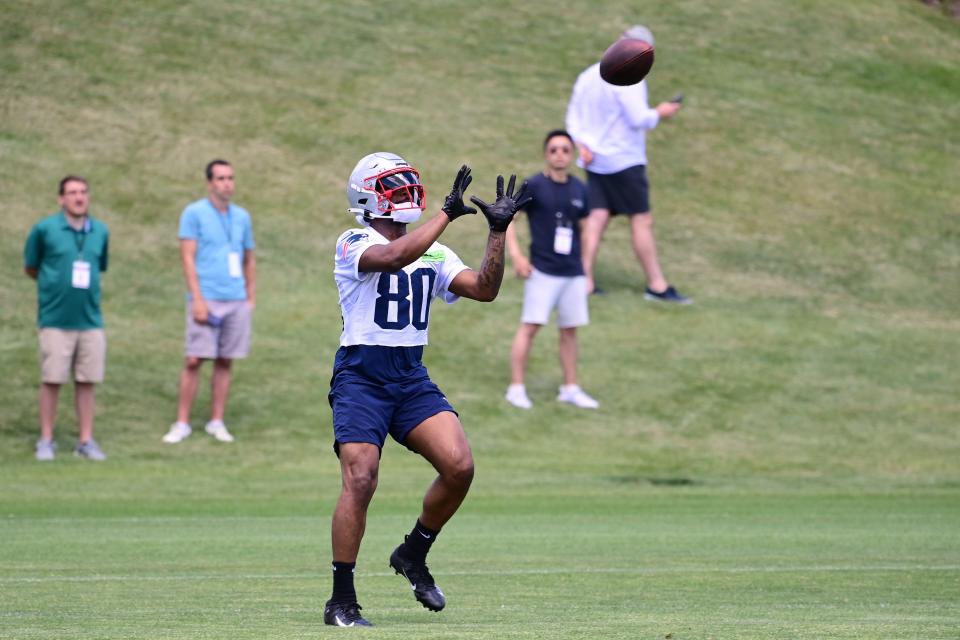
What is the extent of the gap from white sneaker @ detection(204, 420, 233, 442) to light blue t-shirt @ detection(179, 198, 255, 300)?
134 centimetres

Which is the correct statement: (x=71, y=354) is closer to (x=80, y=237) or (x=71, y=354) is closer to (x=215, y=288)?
(x=80, y=237)

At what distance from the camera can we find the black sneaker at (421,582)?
26.1ft

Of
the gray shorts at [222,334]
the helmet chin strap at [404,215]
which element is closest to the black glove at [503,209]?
the helmet chin strap at [404,215]

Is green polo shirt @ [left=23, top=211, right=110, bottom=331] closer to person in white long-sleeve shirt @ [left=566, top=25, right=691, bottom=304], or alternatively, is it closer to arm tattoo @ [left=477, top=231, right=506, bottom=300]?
person in white long-sleeve shirt @ [left=566, top=25, right=691, bottom=304]

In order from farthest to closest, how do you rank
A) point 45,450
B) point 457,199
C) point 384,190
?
point 45,450 → point 384,190 → point 457,199

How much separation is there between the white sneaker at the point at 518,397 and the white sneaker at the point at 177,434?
139 inches

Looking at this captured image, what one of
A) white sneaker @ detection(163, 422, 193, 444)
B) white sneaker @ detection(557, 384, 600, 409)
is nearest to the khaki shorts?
white sneaker @ detection(163, 422, 193, 444)

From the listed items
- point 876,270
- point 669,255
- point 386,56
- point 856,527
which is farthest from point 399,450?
point 386,56

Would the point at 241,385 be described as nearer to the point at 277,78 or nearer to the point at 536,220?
the point at 536,220

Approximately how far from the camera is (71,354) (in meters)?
15.9

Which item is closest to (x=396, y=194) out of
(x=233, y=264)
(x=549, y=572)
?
(x=549, y=572)

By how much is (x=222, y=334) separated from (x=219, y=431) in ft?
3.50

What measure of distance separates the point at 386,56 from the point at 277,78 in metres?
2.23

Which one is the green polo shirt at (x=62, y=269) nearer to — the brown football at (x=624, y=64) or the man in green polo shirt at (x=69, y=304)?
the man in green polo shirt at (x=69, y=304)
